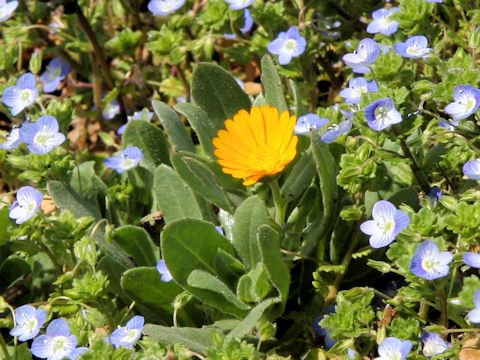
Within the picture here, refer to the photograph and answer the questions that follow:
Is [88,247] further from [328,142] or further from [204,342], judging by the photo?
[328,142]

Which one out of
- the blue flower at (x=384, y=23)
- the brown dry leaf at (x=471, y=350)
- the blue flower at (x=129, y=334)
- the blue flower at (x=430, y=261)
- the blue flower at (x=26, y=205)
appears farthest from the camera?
the blue flower at (x=384, y=23)

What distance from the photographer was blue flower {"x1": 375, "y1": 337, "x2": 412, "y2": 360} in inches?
80.4

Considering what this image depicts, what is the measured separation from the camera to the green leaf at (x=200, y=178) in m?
2.44

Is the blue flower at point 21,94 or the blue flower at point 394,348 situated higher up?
the blue flower at point 21,94

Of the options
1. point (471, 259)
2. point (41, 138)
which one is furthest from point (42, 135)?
point (471, 259)

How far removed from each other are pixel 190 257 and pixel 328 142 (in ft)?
1.66

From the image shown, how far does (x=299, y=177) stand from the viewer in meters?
2.46

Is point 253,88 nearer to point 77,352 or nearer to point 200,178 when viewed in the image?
point 200,178

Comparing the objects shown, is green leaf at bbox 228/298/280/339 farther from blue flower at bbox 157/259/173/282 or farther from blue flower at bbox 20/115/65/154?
blue flower at bbox 20/115/65/154

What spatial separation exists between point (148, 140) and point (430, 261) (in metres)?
1.23

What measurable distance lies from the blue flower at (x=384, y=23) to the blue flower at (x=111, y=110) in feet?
4.23

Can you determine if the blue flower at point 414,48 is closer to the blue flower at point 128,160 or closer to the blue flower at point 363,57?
the blue flower at point 363,57

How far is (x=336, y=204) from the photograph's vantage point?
255 cm

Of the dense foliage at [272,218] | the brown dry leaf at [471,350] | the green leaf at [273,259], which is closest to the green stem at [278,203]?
the dense foliage at [272,218]
